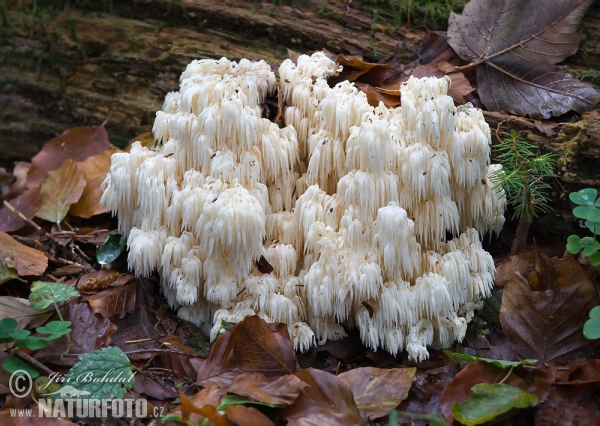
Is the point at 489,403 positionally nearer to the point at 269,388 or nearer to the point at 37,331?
the point at 269,388

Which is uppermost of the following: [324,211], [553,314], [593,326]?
[324,211]

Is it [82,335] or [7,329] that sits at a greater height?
[7,329]

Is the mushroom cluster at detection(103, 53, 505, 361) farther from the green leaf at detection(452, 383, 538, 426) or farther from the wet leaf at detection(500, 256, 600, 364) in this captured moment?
the green leaf at detection(452, 383, 538, 426)

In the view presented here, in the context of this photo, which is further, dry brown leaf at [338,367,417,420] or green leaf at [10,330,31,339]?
green leaf at [10,330,31,339]

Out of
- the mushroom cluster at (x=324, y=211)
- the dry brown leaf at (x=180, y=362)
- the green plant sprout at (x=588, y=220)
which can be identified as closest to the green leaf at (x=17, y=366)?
the dry brown leaf at (x=180, y=362)

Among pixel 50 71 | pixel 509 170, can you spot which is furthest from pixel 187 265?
pixel 50 71

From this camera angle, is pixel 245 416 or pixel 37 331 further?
pixel 37 331

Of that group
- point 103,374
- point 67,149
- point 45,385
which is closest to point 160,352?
point 103,374

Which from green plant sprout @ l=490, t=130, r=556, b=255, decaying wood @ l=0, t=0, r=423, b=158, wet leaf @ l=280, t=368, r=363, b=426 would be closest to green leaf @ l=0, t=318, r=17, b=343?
wet leaf @ l=280, t=368, r=363, b=426
